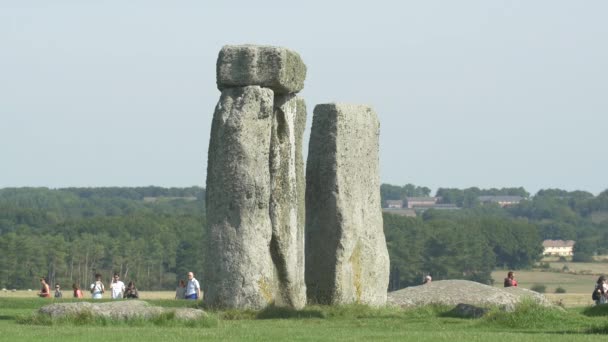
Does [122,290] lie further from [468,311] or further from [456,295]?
[468,311]

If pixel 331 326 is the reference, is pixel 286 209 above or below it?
above

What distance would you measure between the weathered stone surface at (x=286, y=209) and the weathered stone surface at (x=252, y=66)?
1.05m

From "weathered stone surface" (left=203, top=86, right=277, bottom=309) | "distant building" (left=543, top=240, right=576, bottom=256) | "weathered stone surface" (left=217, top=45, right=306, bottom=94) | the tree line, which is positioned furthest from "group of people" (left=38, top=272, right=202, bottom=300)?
"distant building" (left=543, top=240, right=576, bottom=256)

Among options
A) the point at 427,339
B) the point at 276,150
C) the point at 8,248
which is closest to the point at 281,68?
the point at 276,150

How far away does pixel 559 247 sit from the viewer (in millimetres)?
174875

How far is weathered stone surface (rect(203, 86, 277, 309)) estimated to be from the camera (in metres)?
30.1

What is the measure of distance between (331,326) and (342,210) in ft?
17.2

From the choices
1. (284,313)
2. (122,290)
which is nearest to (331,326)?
(284,313)

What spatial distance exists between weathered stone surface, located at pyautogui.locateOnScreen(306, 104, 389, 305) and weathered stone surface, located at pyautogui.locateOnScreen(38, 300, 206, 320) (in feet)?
20.6

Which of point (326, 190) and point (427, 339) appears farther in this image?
A: point (326, 190)

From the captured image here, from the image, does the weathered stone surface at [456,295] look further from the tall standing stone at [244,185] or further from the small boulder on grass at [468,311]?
the tall standing stone at [244,185]

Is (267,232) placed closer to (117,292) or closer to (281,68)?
(281,68)

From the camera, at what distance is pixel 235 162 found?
98.8 feet

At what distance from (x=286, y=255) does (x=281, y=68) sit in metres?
3.56
